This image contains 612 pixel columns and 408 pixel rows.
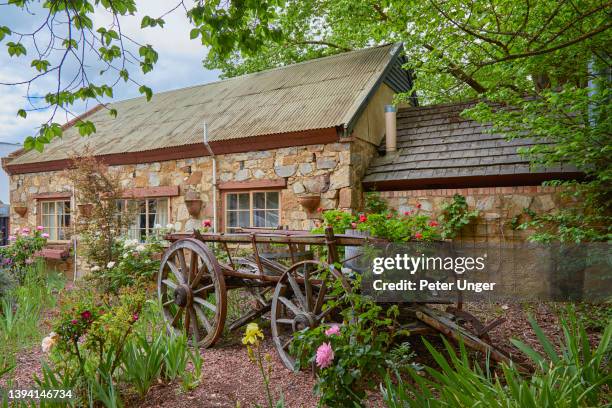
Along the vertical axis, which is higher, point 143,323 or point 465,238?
point 465,238

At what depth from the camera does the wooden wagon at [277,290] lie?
3246 millimetres

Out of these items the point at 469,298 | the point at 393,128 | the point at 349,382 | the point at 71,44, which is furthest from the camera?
the point at 393,128

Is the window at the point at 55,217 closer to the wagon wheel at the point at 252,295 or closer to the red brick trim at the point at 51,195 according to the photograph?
the red brick trim at the point at 51,195

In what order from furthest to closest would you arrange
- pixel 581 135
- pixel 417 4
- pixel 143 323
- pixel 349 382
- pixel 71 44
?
pixel 417 4 < pixel 581 135 < pixel 143 323 < pixel 71 44 < pixel 349 382

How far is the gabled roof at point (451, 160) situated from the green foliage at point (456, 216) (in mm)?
332

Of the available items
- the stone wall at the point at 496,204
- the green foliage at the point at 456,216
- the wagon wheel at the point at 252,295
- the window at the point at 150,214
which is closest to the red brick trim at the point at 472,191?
the stone wall at the point at 496,204

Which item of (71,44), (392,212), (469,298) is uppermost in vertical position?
(71,44)

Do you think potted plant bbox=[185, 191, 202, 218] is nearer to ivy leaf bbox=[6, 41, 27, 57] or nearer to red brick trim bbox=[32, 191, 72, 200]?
red brick trim bbox=[32, 191, 72, 200]

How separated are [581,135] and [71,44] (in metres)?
4.82

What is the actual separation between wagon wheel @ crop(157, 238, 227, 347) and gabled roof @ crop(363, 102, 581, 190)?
3.64m

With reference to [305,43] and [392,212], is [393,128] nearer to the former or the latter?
[392,212]

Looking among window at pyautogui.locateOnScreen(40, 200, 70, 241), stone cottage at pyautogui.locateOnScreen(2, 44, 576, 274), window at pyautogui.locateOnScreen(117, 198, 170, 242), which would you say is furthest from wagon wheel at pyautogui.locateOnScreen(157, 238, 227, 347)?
window at pyautogui.locateOnScreen(40, 200, 70, 241)

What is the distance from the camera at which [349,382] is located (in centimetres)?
226

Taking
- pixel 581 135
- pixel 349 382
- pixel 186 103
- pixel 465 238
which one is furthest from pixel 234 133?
pixel 349 382
